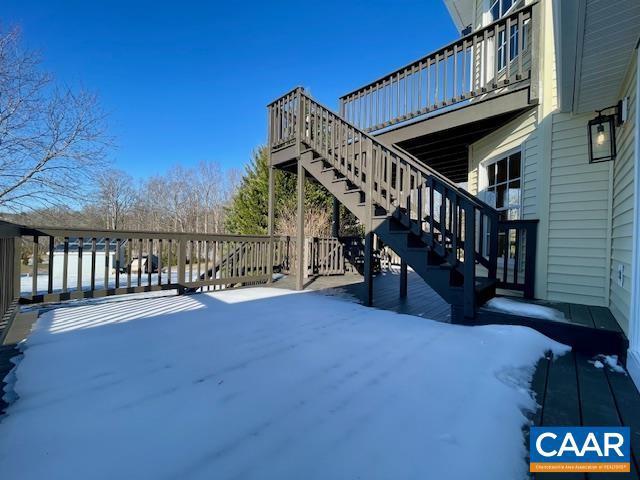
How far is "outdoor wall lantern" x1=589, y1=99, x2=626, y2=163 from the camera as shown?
9.39ft

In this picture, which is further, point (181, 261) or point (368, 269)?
point (181, 261)

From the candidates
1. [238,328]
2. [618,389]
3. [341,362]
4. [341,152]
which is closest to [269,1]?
[341,152]

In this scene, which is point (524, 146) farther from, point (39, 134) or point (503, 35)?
point (39, 134)

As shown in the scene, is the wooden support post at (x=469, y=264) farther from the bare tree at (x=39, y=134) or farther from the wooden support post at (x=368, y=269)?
the bare tree at (x=39, y=134)

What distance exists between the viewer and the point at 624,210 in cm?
248

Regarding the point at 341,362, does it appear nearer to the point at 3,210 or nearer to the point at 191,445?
the point at 191,445

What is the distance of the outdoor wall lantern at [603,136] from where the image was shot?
286 cm

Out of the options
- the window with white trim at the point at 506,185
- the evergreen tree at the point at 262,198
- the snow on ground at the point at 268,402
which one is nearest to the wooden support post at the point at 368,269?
the snow on ground at the point at 268,402

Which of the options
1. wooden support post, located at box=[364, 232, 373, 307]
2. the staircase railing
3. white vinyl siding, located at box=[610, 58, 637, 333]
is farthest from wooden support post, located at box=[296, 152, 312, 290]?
white vinyl siding, located at box=[610, 58, 637, 333]


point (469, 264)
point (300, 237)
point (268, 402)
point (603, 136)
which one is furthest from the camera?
point (300, 237)

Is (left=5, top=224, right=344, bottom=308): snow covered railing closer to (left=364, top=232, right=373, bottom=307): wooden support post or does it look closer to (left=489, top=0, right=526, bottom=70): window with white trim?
(left=364, top=232, right=373, bottom=307): wooden support post

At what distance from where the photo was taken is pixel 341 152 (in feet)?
14.7

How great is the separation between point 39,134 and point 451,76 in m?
12.0

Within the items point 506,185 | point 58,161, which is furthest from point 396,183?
point 58,161
